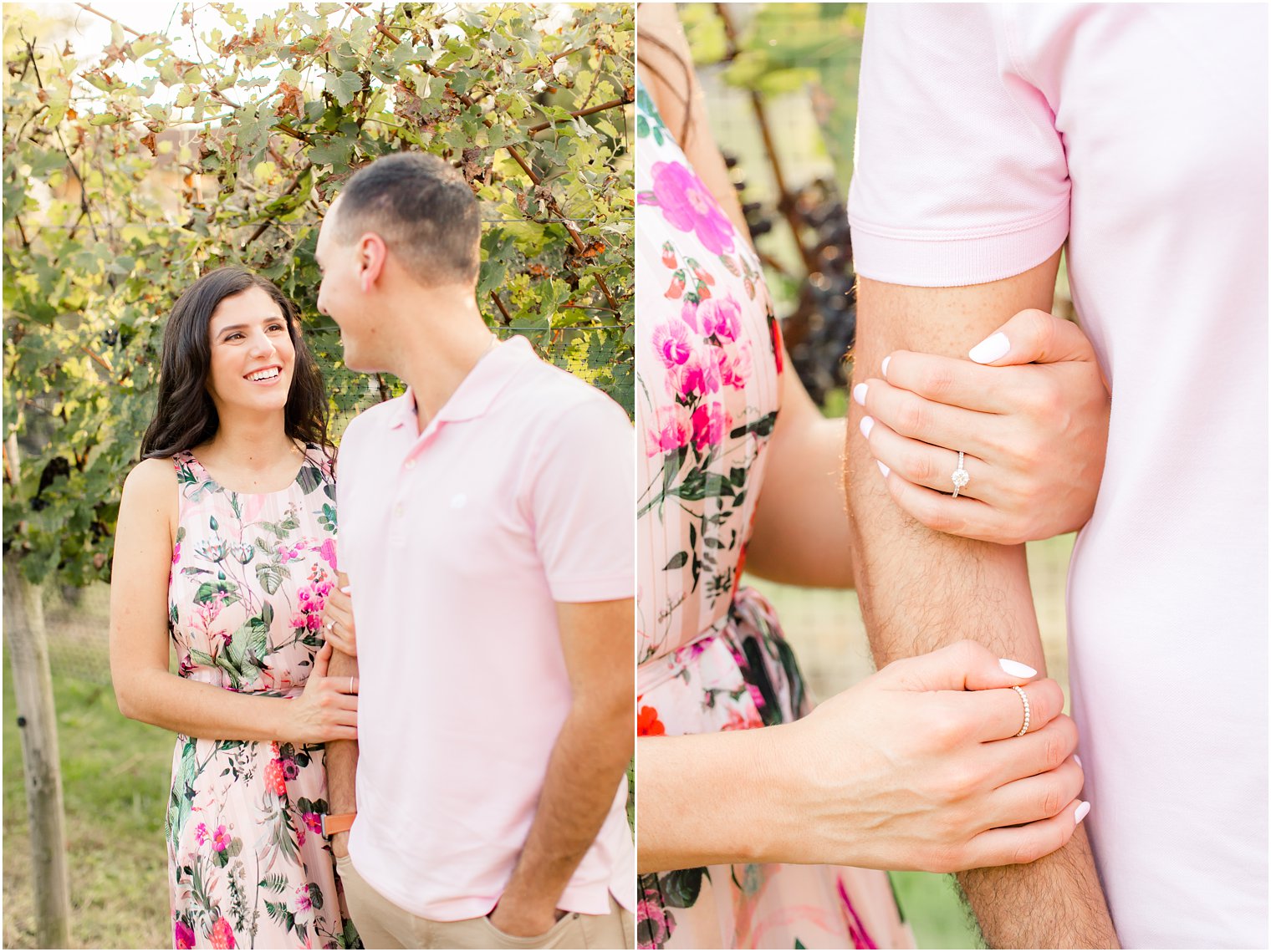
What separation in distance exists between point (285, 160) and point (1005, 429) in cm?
64

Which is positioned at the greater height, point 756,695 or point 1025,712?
point 1025,712

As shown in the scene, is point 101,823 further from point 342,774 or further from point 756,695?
point 756,695

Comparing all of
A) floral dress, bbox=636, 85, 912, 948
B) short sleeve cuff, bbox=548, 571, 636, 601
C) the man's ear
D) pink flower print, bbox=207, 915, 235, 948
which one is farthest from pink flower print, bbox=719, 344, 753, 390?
pink flower print, bbox=207, 915, 235, 948

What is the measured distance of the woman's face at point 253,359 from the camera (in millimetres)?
797

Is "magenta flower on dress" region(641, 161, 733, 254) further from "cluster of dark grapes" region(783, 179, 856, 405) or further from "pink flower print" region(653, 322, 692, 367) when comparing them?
"cluster of dark grapes" region(783, 179, 856, 405)

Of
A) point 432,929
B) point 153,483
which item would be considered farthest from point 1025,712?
point 153,483

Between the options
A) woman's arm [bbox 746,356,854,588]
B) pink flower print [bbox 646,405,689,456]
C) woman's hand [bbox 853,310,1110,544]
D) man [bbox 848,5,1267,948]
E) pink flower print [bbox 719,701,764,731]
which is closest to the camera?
man [bbox 848,5,1267,948]

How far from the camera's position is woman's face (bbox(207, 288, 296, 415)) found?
80 centimetres

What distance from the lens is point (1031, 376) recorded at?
29.3 inches

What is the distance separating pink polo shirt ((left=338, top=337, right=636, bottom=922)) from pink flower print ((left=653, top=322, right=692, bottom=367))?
77 millimetres

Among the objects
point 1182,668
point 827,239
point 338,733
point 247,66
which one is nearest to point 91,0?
point 247,66

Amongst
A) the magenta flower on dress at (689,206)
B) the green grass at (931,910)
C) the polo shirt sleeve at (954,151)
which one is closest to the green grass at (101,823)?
the magenta flower on dress at (689,206)

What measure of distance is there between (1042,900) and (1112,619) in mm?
238

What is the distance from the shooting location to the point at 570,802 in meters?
0.82
